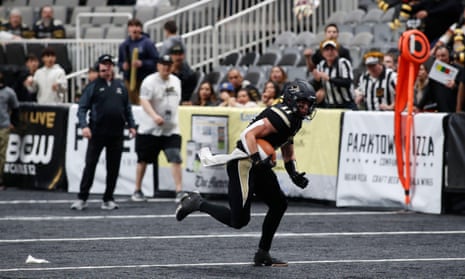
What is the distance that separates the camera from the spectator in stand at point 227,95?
19797 millimetres

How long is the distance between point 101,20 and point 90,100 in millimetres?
12242

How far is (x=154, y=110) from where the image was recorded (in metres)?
18.5

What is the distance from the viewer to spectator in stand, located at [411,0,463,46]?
20359mm

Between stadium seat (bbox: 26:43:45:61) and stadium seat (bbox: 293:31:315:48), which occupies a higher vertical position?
stadium seat (bbox: 293:31:315:48)

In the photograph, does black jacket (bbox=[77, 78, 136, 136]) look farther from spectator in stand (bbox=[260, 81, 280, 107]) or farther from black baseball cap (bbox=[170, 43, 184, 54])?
black baseball cap (bbox=[170, 43, 184, 54])

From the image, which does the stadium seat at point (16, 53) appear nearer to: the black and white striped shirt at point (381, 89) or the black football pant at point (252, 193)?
the black and white striped shirt at point (381, 89)

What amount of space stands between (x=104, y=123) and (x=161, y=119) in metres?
1.24

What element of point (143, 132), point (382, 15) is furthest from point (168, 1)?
point (143, 132)

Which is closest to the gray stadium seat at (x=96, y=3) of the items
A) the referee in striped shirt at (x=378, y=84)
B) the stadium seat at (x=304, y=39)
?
the stadium seat at (x=304, y=39)

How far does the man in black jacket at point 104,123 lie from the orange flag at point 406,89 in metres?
3.52

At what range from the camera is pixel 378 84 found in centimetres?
1834

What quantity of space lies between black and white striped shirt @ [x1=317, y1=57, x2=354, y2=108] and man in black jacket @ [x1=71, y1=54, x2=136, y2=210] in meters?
3.05

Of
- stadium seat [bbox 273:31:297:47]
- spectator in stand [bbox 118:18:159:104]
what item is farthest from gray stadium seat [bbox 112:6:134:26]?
spectator in stand [bbox 118:18:159:104]

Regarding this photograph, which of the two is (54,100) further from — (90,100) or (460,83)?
(460,83)
